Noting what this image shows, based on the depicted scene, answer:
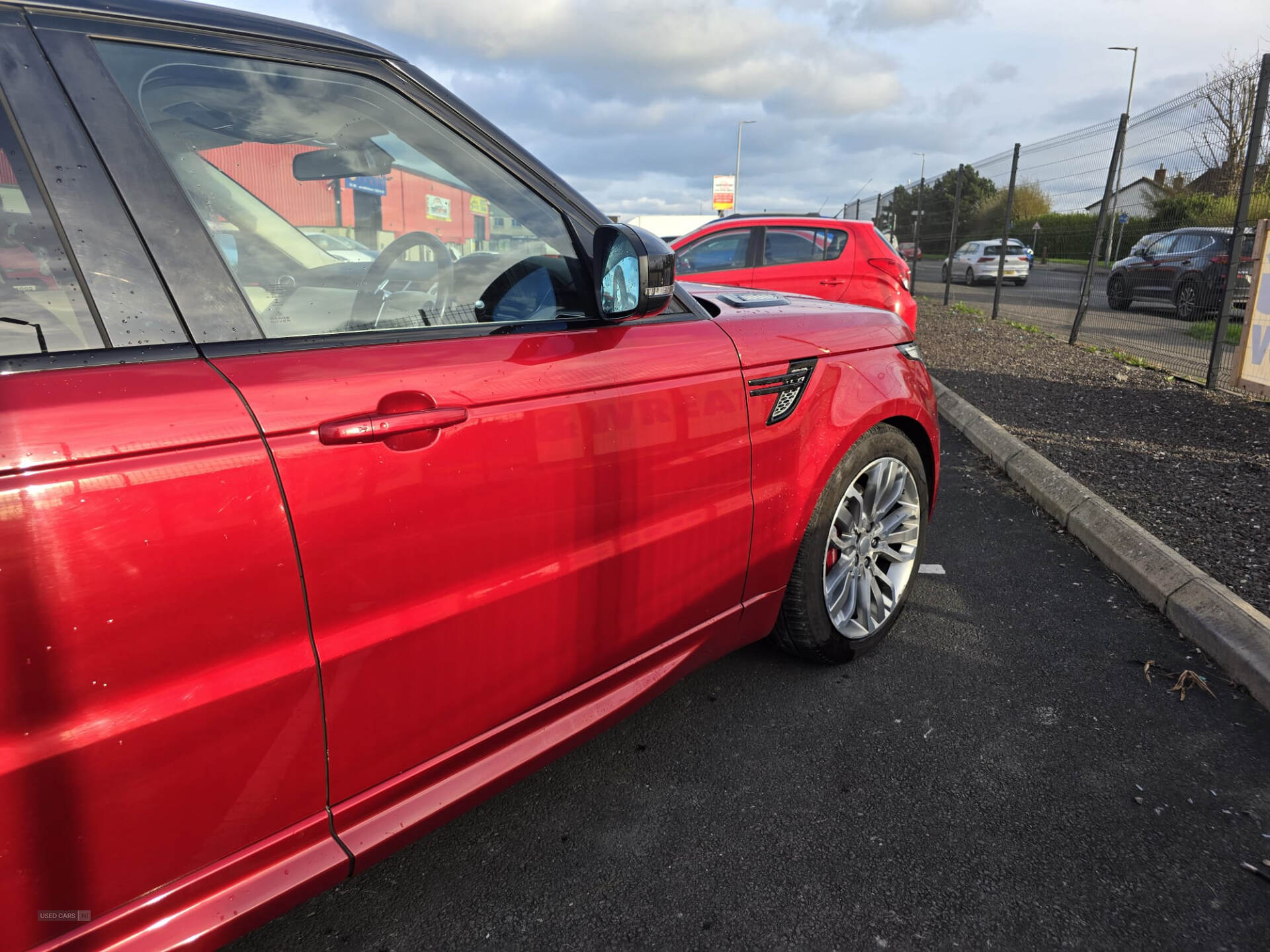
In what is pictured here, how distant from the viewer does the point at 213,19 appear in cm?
158

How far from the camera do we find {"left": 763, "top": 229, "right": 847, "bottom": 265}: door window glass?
834 cm

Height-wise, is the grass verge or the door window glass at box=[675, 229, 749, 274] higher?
the door window glass at box=[675, 229, 749, 274]

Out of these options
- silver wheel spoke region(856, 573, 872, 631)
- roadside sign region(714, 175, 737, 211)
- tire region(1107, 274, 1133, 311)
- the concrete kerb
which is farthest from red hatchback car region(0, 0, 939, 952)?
roadside sign region(714, 175, 737, 211)

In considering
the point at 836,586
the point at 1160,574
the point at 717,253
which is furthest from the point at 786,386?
the point at 717,253

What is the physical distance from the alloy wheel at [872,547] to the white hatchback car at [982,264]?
16.3 metres

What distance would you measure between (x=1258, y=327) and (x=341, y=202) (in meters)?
7.27

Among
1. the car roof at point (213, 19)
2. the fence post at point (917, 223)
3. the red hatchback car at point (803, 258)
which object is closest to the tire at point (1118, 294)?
the red hatchback car at point (803, 258)

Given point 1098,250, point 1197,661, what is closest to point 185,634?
point 1197,661

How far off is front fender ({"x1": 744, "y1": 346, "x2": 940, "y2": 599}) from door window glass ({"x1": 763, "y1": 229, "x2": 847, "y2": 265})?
5.76 m

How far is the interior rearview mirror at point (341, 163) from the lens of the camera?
177 centimetres

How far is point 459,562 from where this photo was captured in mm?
1641

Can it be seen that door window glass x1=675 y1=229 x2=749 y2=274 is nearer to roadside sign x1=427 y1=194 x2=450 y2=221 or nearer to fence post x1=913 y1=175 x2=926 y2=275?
roadside sign x1=427 y1=194 x2=450 y2=221

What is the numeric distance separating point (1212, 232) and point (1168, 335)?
1589mm

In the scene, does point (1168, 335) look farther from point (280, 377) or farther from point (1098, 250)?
point (280, 377)
